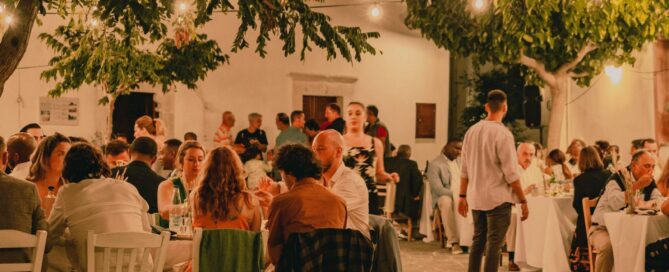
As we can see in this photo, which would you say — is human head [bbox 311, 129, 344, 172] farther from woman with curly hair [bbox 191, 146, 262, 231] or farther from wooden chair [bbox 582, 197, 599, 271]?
wooden chair [bbox 582, 197, 599, 271]

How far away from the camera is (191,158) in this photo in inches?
238

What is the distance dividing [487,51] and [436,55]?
588cm

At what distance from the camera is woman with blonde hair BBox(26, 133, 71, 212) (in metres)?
5.55

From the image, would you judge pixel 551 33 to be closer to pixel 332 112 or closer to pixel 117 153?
pixel 332 112

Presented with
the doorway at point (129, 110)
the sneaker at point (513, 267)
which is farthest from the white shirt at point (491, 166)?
the doorway at point (129, 110)

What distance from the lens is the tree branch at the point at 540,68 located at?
42.6 feet

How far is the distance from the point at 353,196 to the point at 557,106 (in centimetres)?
895

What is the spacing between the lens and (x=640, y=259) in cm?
621

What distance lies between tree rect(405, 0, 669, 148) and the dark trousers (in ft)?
16.0

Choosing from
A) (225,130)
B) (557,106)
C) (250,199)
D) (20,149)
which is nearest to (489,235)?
(250,199)

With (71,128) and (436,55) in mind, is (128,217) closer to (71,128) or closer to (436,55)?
(71,128)

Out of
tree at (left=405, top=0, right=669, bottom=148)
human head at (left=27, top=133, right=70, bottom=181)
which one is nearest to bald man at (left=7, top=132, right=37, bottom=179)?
human head at (left=27, top=133, right=70, bottom=181)

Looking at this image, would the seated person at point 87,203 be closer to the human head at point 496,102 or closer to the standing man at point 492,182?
the standing man at point 492,182

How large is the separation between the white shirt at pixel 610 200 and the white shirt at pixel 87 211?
4036 mm
